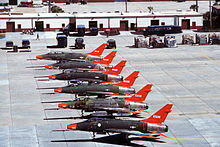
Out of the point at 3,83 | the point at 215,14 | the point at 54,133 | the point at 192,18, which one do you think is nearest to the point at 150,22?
the point at 192,18

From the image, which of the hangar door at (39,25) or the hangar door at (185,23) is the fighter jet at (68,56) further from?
the hangar door at (185,23)

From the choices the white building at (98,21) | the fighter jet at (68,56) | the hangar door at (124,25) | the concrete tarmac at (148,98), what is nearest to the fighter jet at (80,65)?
the concrete tarmac at (148,98)

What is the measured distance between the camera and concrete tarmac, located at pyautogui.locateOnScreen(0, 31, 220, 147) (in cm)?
5044

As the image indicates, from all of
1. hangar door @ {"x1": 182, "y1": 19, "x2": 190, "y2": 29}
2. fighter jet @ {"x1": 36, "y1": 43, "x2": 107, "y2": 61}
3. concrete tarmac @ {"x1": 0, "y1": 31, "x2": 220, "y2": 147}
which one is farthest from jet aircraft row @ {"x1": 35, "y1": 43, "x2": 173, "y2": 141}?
hangar door @ {"x1": 182, "y1": 19, "x2": 190, "y2": 29}

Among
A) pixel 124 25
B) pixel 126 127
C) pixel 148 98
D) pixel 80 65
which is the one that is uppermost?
pixel 124 25

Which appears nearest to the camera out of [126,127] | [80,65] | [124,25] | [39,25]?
[126,127]

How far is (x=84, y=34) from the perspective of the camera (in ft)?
387

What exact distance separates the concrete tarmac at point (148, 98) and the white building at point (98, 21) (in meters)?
16.3

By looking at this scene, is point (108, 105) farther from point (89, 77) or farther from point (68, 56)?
point (68, 56)

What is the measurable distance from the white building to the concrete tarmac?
53.6 feet

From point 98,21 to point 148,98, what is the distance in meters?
60.7

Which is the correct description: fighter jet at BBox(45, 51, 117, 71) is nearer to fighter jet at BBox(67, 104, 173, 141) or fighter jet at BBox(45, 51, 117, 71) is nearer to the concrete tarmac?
the concrete tarmac

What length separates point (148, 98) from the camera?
2566 inches

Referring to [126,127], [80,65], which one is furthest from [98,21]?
[126,127]
